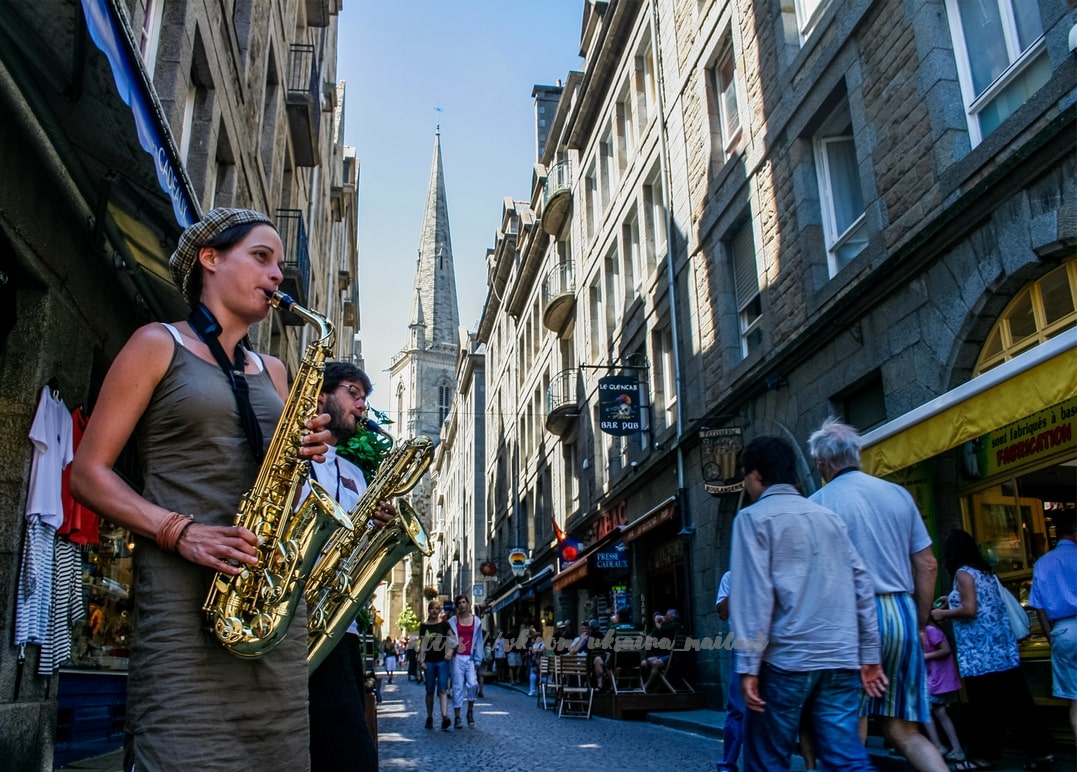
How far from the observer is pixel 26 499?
6.21 meters

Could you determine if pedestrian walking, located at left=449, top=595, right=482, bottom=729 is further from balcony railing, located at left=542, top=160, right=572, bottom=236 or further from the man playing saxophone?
balcony railing, located at left=542, top=160, right=572, bottom=236

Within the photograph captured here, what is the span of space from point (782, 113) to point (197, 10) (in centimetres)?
847

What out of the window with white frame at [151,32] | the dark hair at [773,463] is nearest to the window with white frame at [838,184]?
the dark hair at [773,463]

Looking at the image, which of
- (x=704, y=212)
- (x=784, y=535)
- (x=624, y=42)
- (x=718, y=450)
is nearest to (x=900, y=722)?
(x=784, y=535)

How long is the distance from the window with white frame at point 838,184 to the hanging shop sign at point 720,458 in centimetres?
343

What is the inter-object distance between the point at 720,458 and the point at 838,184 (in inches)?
187

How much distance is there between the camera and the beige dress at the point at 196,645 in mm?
1835

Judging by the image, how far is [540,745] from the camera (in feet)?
33.4

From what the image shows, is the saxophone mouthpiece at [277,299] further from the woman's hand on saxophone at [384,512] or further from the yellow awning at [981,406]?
the yellow awning at [981,406]

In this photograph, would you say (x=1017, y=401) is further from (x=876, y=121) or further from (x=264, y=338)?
(x=264, y=338)

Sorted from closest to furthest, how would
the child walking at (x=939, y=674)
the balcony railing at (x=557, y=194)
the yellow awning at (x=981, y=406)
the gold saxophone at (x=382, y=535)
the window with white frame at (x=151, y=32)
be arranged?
1. the gold saxophone at (x=382, y=535)
2. the yellow awning at (x=981, y=406)
3. the child walking at (x=939, y=674)
4. the window with white frame at (x=151, y=32)
5. the balcony railing at (x=557, y=194)

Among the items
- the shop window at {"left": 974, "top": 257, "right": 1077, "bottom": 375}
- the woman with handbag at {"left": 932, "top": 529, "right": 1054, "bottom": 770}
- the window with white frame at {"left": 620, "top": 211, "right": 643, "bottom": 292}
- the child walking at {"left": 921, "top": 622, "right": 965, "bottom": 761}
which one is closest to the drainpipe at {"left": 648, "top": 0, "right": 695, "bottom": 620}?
the window with white frame at {"left": 620, "top": 211, "right": 643, "bottom": 292}

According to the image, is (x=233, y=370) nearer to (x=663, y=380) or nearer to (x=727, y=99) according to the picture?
(x=727, y=99)

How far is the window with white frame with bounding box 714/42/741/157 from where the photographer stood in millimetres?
16250
